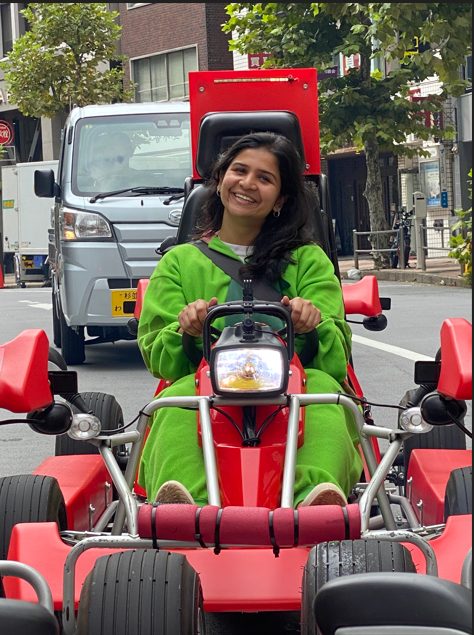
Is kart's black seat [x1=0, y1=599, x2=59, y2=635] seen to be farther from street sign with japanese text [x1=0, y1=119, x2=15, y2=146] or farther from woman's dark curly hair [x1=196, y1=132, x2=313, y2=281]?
street sign with japanese text [x1=0, y1=119, x2=15, y2=146]

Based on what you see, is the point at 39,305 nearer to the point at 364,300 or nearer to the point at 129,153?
the point at 129,153

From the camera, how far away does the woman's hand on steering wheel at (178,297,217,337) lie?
4.05m

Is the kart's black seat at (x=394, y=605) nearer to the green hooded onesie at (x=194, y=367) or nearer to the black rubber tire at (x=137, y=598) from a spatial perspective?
the black rubber tire at (x=137, y=598)

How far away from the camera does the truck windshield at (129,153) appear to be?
11938 mm

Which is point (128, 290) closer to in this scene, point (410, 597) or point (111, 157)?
point (111, 157)

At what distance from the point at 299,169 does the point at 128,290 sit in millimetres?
7305

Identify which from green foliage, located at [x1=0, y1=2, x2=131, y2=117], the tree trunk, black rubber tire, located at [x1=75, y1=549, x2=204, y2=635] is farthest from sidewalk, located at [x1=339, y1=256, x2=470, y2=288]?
black rubber tire, located at [x1=75, y1=549, x2=204, y2=635]

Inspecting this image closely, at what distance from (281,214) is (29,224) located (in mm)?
30863

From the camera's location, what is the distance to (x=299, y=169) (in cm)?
455

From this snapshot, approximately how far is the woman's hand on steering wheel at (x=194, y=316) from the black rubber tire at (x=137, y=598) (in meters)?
1.24

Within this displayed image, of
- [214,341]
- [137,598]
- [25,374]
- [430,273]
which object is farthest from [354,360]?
[430,273]

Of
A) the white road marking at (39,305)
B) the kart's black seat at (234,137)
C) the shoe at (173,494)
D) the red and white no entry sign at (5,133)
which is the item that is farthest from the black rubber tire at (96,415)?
the red and white no entry sign at (5,133)

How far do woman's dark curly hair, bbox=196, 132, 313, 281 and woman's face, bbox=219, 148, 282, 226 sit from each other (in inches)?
1.2

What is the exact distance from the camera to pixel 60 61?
39031 mm
